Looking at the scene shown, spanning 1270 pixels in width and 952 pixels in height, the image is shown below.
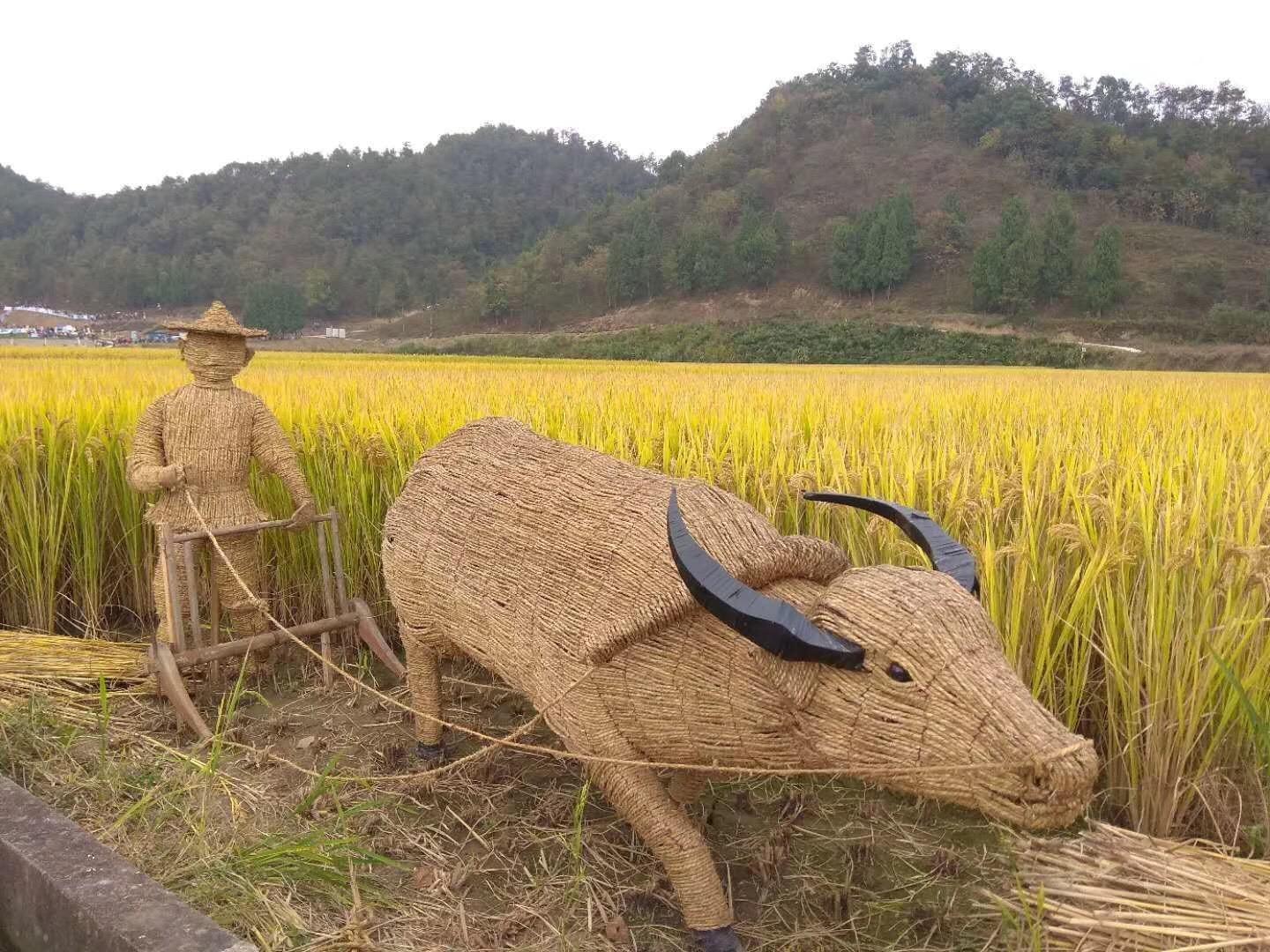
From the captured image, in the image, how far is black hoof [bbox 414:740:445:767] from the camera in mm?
2889

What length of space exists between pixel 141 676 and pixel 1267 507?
423 cm

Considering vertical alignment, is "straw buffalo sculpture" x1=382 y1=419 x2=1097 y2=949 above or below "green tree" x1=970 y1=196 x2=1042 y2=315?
below

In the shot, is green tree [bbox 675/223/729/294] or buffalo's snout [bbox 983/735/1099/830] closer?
buffalo's snout [bbox 983/735/1099/830]

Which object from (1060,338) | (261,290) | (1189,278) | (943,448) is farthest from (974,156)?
(943,448)

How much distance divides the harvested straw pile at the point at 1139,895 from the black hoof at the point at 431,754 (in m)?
1.81

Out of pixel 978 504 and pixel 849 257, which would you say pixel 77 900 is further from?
pixel 849 257

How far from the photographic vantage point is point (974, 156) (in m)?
73.9

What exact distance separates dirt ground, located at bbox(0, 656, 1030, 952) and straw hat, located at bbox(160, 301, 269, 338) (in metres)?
1.59

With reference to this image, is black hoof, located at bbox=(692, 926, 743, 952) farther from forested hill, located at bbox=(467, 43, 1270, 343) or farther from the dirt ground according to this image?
forested hill, located at bbox=(467, 43, 1270, 343)

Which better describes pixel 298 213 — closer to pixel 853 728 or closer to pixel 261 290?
pixel 261 290

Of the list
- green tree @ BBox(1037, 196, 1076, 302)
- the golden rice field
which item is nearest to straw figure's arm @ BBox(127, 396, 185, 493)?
the golden rice field

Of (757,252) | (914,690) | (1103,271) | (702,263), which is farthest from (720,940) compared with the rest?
(757,252)

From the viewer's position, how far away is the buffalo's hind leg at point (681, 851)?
75.1 inches

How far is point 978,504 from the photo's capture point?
246 cm
